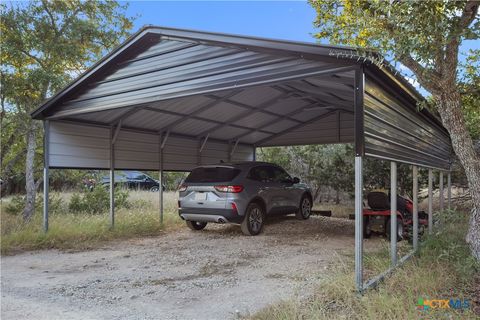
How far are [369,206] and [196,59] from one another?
15.9 ft

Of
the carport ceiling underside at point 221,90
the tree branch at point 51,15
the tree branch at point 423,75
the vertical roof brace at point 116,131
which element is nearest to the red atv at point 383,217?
the carport ceiling underside at point 221,90

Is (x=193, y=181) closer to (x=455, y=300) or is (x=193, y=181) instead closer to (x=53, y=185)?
(x=455, y=300)

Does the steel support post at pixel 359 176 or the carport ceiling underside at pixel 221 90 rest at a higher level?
the carport ceiling underside at pixel 221 90

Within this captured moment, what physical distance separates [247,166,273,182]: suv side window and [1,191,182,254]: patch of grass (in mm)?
2908

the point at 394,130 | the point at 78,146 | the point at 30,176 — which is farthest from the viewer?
the point at 30,176

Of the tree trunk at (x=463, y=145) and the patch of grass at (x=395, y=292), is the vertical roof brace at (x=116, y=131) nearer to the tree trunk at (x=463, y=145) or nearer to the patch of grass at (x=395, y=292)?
the patch of grass at (x=395, y=292)

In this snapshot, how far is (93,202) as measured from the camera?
40.7ft

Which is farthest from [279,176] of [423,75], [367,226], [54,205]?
[54,205]

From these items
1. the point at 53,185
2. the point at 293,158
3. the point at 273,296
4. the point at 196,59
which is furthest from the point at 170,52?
the point at 53,185

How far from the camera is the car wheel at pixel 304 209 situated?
36.0 ft

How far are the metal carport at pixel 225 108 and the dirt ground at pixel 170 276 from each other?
1.43 meters

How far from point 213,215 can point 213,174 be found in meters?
0.94

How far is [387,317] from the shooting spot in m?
3.55

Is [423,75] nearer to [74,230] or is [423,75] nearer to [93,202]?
[74,230]
